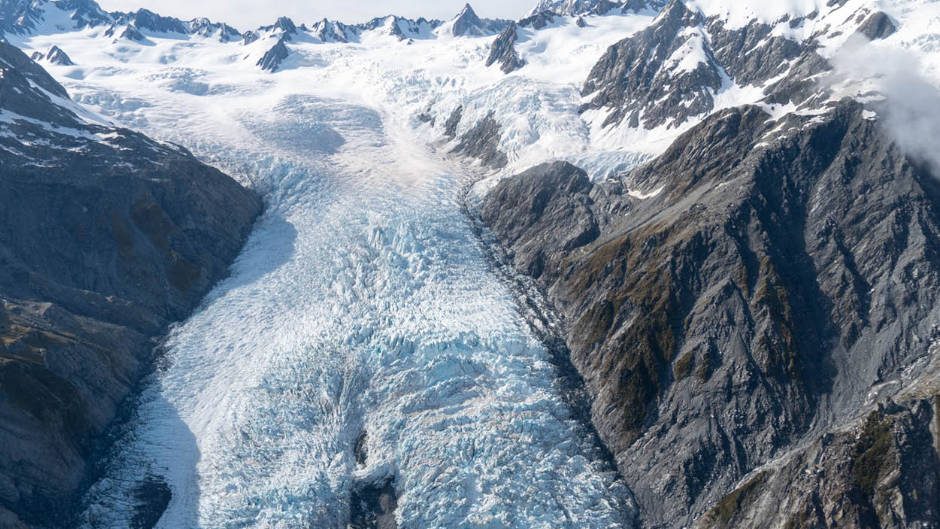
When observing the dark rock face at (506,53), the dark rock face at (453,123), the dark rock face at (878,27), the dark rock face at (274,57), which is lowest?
the dark rock face at (878,27)

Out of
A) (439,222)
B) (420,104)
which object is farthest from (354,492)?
(420,104)

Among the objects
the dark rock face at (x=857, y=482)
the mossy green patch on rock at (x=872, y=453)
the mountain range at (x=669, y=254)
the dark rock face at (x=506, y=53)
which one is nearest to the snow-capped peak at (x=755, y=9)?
the mountain range at (x=669, y=254)

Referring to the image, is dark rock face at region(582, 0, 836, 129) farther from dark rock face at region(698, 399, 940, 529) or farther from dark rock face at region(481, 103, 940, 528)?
dark rock face at region(698, 399, 940, 529)

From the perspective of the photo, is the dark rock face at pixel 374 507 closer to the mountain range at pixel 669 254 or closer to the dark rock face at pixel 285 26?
the mountain range at pixel 669 254

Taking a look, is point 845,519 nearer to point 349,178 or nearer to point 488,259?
point 488,259

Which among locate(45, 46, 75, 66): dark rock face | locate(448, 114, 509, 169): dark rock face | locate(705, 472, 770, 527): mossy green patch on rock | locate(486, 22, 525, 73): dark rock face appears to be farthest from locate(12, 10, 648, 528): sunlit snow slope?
locate(45, 46, 75, 66): dark rock face

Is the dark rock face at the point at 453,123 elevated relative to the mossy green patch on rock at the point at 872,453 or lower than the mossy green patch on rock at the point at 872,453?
elevated
